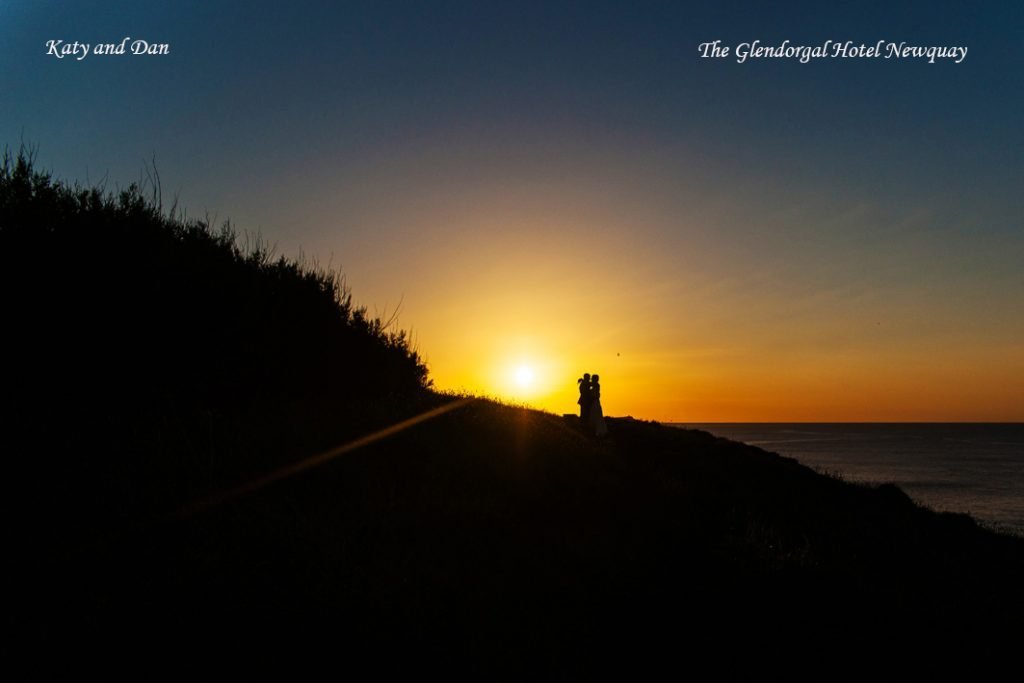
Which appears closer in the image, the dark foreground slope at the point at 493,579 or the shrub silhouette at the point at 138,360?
the dark foreground slope at the point at 493,579

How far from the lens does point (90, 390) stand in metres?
9.79

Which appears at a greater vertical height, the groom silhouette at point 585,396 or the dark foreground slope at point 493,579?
the groom silhouette at point 585,396

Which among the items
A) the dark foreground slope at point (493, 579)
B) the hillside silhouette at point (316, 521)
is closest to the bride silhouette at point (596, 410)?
the hillside silhouette at point (316, 521)

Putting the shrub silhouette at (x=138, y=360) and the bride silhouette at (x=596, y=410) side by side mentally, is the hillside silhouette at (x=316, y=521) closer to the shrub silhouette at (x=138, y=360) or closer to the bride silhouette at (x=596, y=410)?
the shrub silhouette at (x=138, y=360)

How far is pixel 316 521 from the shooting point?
7.68 m

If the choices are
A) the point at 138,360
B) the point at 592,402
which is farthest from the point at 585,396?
the point at 138,360

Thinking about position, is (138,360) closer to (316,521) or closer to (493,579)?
(316,521)

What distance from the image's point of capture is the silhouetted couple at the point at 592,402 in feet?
70.7

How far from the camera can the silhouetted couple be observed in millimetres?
21562

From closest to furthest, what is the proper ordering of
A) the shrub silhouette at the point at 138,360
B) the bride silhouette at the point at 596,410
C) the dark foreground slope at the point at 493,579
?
the dark foreground slope at the point at 493,579
the shrub silhouette at the point at 138,360
the bride silhouette at the point at 596,410

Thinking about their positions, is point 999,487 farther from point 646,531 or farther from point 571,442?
point 646,531

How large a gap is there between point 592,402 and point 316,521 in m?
15.0

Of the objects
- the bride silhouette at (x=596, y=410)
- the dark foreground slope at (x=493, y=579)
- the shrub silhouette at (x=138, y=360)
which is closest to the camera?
the dark foreground slope at (x=493, y=579)

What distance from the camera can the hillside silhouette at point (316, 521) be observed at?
19.7 ft
